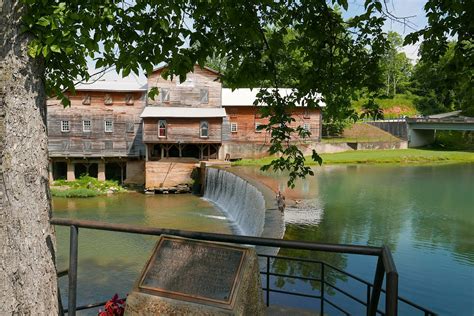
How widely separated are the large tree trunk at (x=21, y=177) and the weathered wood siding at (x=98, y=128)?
30715 mm

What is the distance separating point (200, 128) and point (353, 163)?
1331 cm

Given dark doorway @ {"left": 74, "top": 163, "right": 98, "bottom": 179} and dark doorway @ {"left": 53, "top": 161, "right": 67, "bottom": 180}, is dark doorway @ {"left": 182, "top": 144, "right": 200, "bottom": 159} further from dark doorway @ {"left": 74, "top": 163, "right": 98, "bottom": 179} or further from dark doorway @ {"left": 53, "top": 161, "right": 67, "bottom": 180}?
dark doorway @ {"left": 53, "top": 161, "right": 67, "bottom": 180}

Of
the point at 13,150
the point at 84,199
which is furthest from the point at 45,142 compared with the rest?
the point at 84,199

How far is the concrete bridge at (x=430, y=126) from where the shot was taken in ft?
140

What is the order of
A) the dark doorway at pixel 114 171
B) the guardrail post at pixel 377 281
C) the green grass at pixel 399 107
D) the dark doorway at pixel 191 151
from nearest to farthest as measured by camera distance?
the guardrail post at pixel 377 281 → the dark doorway at pixel 114 171 → the dark doorway at pixel 191 151 → the green grass at pixel 399 107

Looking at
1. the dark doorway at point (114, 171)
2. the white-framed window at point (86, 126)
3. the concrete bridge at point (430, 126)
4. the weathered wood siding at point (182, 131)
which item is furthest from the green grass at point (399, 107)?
the white-framed window at point (86, 126)

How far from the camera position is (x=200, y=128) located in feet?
105

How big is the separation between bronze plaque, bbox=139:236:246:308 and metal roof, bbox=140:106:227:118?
2835cm

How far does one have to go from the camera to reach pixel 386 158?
121 ft

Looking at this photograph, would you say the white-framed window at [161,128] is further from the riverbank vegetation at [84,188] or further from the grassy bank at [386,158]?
the grassy bank at [386,158]

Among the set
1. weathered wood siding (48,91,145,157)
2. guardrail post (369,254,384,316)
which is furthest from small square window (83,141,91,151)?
guardrail post (369,254,384,316)

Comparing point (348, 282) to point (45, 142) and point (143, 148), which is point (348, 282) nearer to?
point (45, 142)

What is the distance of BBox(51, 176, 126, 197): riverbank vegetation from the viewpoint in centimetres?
2898

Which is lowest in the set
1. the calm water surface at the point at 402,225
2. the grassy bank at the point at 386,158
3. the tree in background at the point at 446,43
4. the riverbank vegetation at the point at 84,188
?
the riverbank vegetation at the point at 84,188
